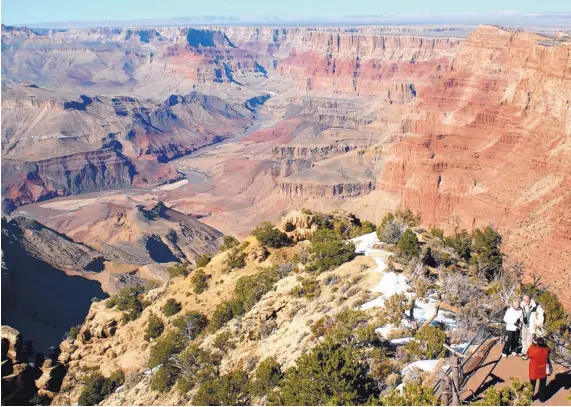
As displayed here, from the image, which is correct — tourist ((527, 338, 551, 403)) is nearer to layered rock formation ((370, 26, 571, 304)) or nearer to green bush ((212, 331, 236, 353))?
green bush ((212, 331, 236, 353))

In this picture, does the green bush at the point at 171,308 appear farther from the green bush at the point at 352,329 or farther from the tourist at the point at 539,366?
the tourist at the point at 539,366

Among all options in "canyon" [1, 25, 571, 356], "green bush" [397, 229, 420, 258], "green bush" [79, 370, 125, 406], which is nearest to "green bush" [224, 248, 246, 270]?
"green bush" [79, 370, 125, 406]

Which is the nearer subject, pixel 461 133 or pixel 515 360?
pixel 515 360

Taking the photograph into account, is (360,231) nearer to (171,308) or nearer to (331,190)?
(171,308)

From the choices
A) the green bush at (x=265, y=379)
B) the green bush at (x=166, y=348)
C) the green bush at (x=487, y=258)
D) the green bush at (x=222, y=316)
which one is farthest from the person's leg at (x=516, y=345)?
the green bush at (x=166, y=348)

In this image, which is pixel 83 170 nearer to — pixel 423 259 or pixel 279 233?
pixel 279 233

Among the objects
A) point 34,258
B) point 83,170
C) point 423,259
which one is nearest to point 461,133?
point 423,259
